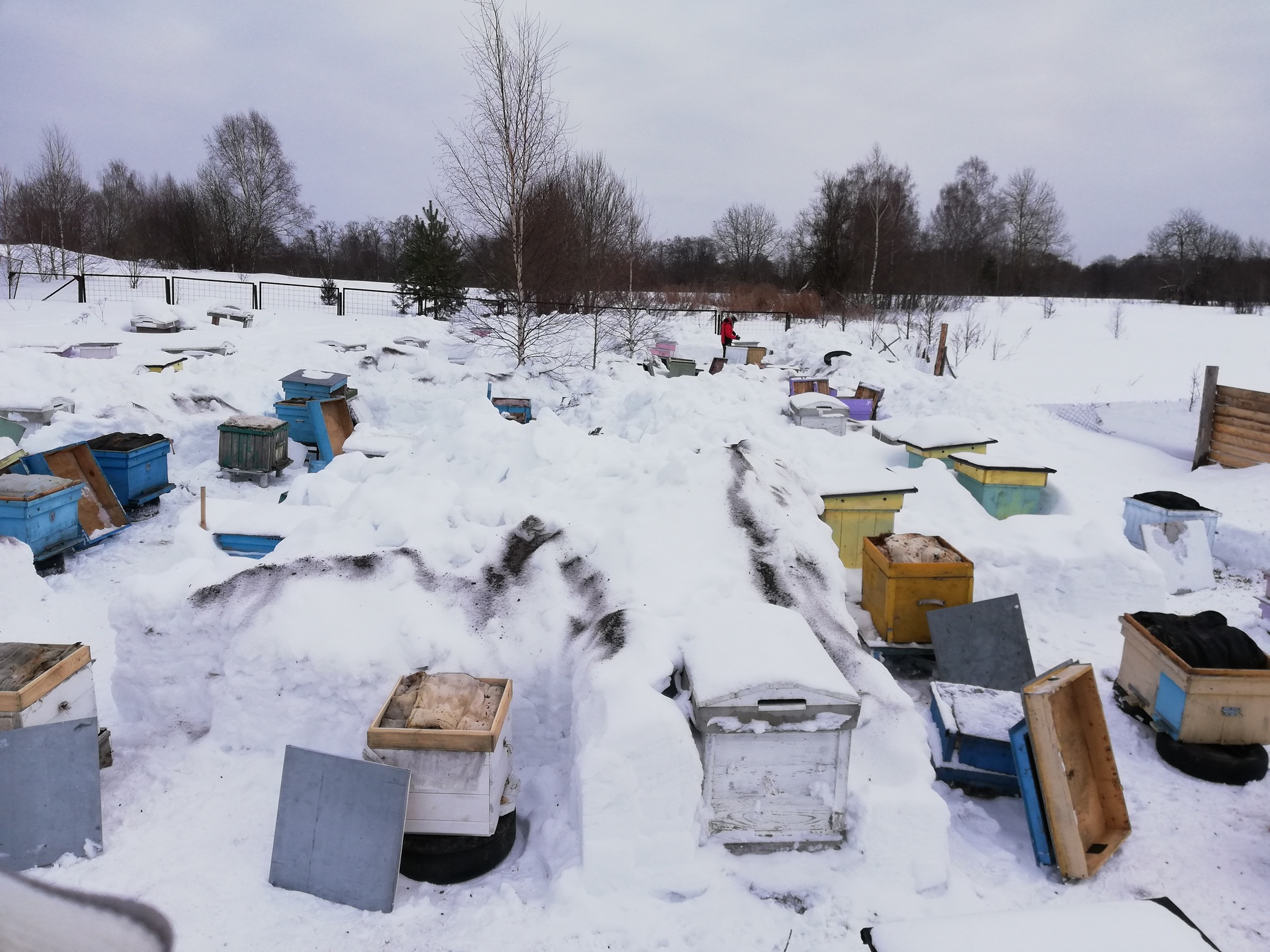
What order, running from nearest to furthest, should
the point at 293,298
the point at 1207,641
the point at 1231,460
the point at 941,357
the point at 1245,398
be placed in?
the point at 1207,641
the point at 1245,398
the point at 1231,460
the point at 941,357
the point at 293,298

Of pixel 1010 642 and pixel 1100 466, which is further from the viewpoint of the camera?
pixel 1100 466

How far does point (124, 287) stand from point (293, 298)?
619 centimetres

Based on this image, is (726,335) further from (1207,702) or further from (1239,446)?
(1207,702)

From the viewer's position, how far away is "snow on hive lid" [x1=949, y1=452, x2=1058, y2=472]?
8602 millimetres

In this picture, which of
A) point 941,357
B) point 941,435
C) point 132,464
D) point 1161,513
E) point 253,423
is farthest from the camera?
point 941,357

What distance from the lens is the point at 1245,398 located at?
37.4ft

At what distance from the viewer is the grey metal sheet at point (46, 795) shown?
381cm

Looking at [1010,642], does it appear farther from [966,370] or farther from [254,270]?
[254,270]

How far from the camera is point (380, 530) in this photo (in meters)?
5.34

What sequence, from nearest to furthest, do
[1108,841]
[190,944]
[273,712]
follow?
[190,944], [1108,841], [273,712]

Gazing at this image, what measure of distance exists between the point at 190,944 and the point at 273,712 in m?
1.40

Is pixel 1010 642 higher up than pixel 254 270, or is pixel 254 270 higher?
pixel 254 270

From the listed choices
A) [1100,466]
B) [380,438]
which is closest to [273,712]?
[380,438]

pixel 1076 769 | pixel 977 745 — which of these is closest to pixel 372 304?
pixel 977 745
